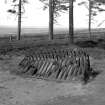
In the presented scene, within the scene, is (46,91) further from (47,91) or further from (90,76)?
(90,76)

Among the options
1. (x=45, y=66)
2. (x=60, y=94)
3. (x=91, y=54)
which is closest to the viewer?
(x=60, y=94)

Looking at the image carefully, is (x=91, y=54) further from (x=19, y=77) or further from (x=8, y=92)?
(x=8, y=92)

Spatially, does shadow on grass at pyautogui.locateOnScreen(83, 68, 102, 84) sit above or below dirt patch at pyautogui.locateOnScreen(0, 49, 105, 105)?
above

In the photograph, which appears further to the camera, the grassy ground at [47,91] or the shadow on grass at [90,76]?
the shadow on grass at [90,76]

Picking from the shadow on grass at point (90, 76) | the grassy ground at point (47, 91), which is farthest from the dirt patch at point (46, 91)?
the shadow on grass at point (90, 76)

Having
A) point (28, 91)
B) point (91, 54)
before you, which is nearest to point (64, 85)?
point (28, 91)

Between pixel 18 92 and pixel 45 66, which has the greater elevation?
pixel 45 66

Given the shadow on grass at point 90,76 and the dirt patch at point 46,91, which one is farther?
the shadow on grass at point 90,76

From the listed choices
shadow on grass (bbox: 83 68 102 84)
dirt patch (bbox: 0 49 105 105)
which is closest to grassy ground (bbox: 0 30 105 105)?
dirt patch (bbox: 0 49 105 105)

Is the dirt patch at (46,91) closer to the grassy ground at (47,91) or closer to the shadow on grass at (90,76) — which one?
the grassy ground at (47,91)

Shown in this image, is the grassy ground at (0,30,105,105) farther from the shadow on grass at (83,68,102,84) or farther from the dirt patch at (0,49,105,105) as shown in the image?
the shadow on grass at (83,68,102,84)

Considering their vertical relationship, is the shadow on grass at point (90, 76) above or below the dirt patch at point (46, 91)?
above

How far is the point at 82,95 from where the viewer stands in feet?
29.2

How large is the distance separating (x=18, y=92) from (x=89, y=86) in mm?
3394
